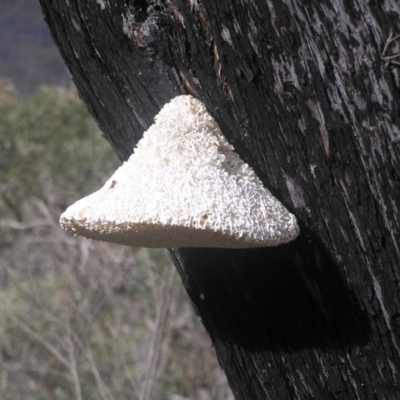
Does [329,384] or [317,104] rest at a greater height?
[317,104]

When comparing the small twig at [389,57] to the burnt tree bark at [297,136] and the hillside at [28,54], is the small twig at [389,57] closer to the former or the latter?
the burnt tree bark at [297,136]

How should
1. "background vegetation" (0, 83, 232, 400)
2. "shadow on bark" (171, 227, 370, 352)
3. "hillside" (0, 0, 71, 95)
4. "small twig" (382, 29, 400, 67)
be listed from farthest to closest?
"hillside" (0, 0, 71, 95) → "background vegetation" (0, 83, 232, 400) → "shadow on bark" (171, 227, 370, 352) → "small twig" (382, 29, 400, 67)

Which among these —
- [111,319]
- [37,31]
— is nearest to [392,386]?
[111,319]

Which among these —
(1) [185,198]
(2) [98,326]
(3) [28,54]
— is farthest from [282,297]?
(3) [28,54]

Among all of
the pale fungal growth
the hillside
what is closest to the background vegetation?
the pale fungal growth

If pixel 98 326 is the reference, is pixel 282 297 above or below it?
above

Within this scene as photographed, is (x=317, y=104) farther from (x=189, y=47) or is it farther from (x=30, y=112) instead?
(x=30, y=112)

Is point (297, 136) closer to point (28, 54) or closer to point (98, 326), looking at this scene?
point (98, 326)

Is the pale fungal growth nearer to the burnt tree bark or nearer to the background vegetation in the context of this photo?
the burnt tree bark
